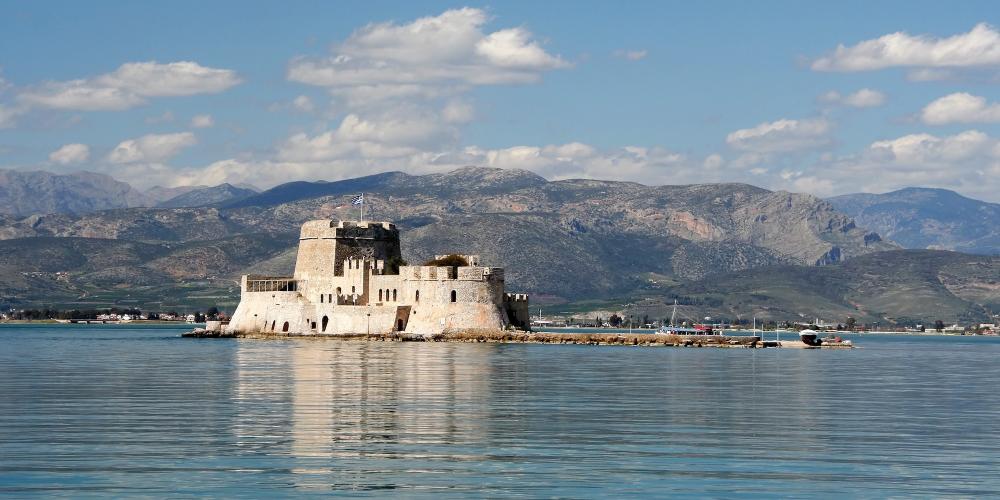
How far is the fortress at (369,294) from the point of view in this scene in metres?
104

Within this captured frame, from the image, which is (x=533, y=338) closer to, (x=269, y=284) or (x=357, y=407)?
(x=269, y=284)

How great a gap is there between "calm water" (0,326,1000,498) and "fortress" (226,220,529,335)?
122 ft

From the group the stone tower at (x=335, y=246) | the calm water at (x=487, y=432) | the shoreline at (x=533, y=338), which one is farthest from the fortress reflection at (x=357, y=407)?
the stone tower at (x=335, y=246)

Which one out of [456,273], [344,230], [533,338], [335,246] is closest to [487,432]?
[456,273]

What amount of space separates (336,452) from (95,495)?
698cm

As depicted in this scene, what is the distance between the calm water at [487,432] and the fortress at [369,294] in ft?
122

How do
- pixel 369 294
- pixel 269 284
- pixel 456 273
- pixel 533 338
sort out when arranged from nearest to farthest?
pixel 456 273 → pixel 533 338 → pixel 369 294 → pixel 269 284

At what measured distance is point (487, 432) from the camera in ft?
118

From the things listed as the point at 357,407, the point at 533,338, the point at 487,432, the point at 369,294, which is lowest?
the point at 487,432

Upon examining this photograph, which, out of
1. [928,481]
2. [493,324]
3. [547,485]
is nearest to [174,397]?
[547,485]

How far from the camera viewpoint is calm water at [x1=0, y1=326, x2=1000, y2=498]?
2733 centimetres

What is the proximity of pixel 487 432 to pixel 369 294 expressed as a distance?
7324 centimetres

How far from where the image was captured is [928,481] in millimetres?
27984

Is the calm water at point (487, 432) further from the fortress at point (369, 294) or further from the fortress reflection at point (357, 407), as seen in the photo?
the fortress at point (369, 294)
